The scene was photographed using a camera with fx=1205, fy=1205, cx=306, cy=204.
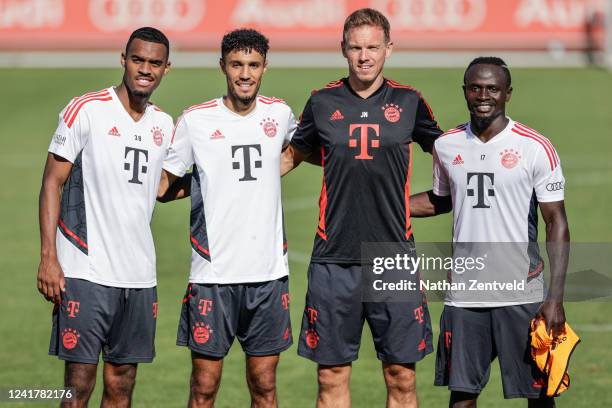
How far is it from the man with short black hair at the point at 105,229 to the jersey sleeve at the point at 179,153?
0.40ft

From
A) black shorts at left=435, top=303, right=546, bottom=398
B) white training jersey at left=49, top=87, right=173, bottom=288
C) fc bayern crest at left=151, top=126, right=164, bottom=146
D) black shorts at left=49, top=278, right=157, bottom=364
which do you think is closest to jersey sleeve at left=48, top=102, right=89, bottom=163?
white training jersey at left=49, top=87, right=173, bottom=288

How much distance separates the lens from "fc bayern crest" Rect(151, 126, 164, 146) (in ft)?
26.9

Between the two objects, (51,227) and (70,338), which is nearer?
(51,227)

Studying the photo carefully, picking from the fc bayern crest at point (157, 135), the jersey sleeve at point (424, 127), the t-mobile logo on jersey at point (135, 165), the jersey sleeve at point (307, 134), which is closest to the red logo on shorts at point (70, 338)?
the t-mobile logo on jersey at point (135, 165)

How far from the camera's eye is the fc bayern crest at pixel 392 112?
26.7 feet

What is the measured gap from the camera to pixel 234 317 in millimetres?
8219

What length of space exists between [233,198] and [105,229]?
88cm

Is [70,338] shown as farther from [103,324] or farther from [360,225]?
[360,225]

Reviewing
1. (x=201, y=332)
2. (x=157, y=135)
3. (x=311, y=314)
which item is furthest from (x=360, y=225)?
(x=157, y=135)

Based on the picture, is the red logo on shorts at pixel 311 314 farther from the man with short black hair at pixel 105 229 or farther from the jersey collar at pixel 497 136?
the jersey collar at pixel 497 136

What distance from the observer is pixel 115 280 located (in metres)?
8.02

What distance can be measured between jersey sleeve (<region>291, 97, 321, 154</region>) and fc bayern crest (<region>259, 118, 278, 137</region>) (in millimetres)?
167

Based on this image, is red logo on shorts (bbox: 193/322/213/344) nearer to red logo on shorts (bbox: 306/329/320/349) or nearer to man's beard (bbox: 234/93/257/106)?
red logo on shorts (bbox: 306/329/320/349)

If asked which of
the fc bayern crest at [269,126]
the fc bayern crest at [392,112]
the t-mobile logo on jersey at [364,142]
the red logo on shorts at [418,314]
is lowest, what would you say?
the red logo on shorts at [418,314]
